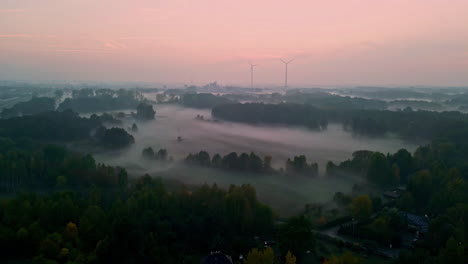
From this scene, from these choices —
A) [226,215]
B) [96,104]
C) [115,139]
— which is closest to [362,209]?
[226,215]

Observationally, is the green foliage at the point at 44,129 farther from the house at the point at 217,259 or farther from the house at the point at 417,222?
the house at the point at 417,222

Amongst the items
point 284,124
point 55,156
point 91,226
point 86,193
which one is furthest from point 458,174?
point 284,124

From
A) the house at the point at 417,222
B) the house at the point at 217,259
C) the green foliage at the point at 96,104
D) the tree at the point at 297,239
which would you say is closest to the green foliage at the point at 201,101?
the green foliage at the point at 96,104

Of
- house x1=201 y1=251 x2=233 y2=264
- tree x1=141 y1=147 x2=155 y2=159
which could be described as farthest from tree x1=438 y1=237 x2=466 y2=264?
tree x1=141 y1=147 x2=155 y2=159

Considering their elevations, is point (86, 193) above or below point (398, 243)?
above

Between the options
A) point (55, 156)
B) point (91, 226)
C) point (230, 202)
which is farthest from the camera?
point (55, 156)

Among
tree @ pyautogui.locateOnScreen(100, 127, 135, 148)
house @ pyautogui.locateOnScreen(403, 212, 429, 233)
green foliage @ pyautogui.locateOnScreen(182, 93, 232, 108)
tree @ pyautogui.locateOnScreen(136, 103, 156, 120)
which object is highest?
green foliage @ pyautogui.locateOnScreen(182, 93, 232, 108)

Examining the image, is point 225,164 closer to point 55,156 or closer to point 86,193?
point 86,193

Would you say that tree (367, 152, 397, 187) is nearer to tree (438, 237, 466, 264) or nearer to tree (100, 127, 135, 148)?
tree (438, 237, 466, 264)
